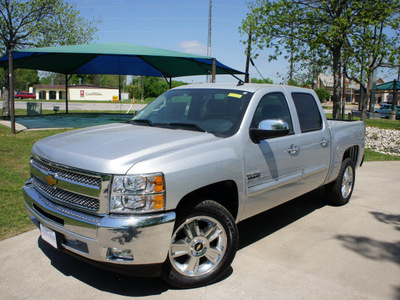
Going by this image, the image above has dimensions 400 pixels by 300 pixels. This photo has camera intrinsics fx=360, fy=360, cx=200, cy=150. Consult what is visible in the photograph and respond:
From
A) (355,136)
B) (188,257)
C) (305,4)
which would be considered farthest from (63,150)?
(305,4)

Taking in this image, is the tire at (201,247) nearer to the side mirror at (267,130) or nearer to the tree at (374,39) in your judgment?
the side mirror at (267,130)

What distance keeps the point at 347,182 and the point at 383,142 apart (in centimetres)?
998

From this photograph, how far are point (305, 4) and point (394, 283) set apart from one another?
14493 millimetres

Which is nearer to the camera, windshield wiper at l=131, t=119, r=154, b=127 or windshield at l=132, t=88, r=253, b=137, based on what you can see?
windshield at l=132, t=88, r=253, b=137

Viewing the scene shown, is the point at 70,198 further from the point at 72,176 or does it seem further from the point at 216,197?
the point at 216,197

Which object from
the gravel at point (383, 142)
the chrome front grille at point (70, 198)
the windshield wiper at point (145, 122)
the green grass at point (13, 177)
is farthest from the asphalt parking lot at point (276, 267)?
the gravel at point (383, 142)

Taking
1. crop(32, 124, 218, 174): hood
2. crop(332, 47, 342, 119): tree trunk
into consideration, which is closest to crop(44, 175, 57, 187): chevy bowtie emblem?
crop(32, 124, 218, 174): hood

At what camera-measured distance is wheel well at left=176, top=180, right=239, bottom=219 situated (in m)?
3.05

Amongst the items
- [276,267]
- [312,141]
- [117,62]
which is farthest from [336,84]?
[276,267]

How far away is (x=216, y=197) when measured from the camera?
3.51 metres

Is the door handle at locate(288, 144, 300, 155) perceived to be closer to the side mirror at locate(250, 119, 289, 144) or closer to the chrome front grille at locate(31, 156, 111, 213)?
the side mirror at locate(250, 119, 289, 144)

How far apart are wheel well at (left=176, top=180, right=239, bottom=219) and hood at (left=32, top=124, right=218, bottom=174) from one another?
0.43 m

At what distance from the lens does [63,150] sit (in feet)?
10.5

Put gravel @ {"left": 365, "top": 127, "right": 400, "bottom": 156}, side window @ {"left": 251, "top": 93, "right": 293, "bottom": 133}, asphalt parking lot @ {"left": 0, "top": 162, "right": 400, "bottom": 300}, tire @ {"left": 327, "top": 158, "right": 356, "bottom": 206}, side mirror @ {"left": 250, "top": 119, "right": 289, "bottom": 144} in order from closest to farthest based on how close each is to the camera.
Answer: asphalt parking lot @ {"left": 0, "top": 162, "right": 400, "bottom": 300} < side mirror @ {"left": 250, "top": 119, "right": 289, "bottom": 144} < side window @ {"left": 251, "top": 93, "right": 293, "bottom": 133} < tire @ {"left": 327, "top": 158, "right": 356, "bottom": 206} < gravel @ {"left": 365, "top": 127, "right": 400, "bottom": 156}
